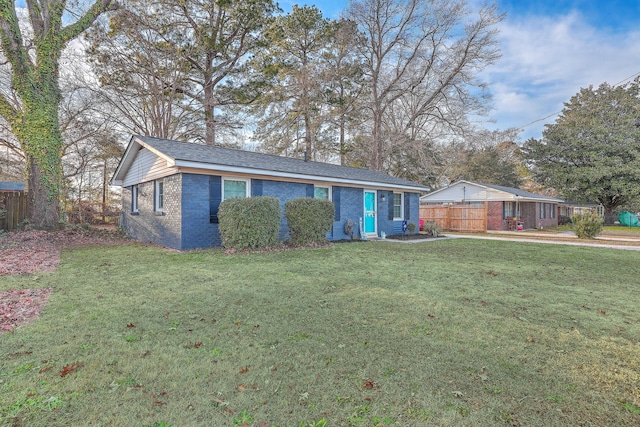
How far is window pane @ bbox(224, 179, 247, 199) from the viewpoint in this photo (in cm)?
986

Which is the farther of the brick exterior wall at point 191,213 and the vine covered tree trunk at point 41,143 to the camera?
the vine covered tree trunk at point 41,143

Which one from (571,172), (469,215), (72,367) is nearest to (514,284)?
(72,367)

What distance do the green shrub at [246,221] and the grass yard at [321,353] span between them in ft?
9.87

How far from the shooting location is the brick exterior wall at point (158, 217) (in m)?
9.23

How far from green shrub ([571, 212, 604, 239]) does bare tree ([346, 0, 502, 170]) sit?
9233 millimetres

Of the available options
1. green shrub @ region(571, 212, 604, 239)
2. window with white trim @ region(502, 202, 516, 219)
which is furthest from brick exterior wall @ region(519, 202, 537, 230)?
green shrub @ region(571, 212, 604, 239)

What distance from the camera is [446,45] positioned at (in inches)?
811

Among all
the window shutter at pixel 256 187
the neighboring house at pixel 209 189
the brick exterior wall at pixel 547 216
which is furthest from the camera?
the brick exterior wall at pixel 547 216

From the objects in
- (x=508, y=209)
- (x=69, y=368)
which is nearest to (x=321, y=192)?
(x=69, y=368)

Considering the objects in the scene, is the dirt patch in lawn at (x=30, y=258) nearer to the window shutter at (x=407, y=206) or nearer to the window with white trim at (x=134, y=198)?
the window with white trim at (x=134, y=198)

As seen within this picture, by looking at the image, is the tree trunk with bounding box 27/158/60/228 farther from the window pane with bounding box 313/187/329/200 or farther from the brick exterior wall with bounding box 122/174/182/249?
the window pane with bounding box 313/187/329/200

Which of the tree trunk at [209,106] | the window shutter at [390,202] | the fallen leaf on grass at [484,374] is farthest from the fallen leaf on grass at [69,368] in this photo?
the tree trunk at [209,106]

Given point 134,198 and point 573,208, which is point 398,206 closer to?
point 134,198

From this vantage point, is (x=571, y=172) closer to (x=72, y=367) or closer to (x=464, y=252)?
(x=464, y=252)
